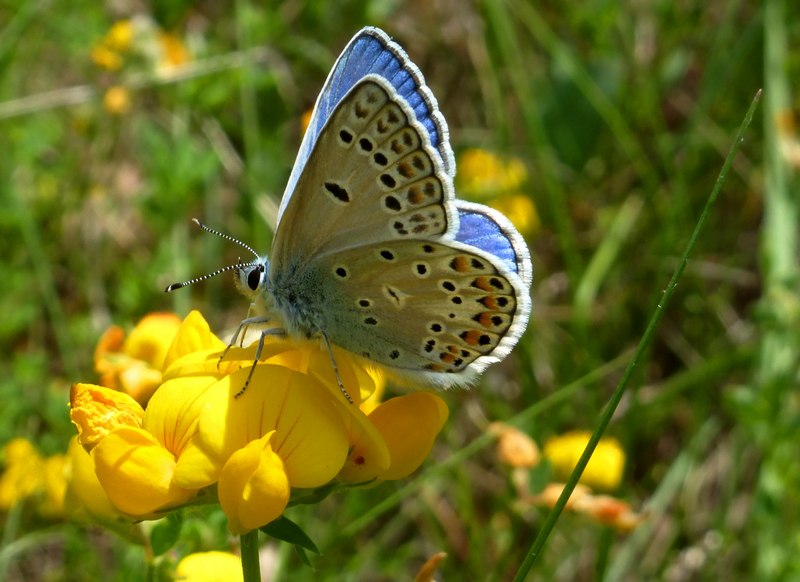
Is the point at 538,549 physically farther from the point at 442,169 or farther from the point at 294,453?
the point at 442,169

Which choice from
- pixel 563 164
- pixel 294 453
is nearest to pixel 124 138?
pixel 563 164

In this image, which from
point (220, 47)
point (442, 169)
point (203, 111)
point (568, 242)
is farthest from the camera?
point (220, 47)

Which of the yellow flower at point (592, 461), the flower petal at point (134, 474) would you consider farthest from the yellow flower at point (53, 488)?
the yellow flower at point (592, 461)

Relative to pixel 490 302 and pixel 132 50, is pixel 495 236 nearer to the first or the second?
pixel 490 302

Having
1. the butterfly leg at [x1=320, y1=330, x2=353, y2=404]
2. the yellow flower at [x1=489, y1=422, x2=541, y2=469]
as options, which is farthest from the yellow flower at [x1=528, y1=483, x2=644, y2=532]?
the butterfly leg at [x1=320, y1=330, x2=353, y2=404]

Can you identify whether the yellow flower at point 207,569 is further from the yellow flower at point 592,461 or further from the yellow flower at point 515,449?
the yellow flower at point 592,461

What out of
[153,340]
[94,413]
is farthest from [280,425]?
[153,340]
